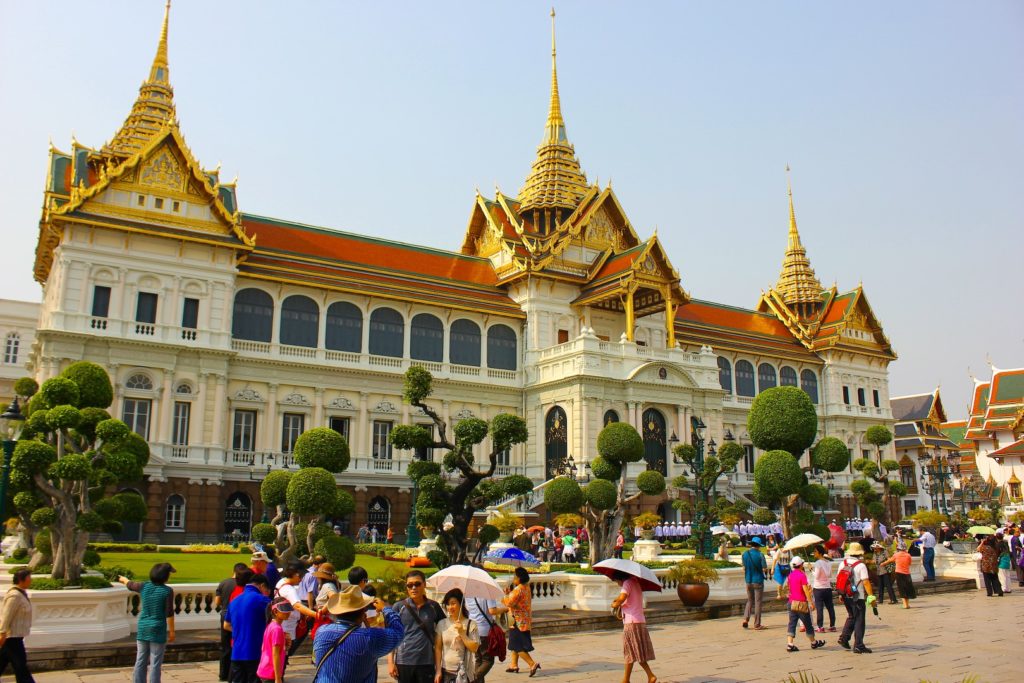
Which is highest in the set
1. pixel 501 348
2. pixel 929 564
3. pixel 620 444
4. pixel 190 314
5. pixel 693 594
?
pixel 501 348

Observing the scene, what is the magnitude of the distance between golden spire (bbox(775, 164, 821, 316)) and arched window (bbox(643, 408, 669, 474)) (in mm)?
23458

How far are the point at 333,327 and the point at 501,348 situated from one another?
8120 mm

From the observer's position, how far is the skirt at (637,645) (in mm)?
10156

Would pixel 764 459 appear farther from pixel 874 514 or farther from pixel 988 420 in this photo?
pixel 988 420

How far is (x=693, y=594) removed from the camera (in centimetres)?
1705

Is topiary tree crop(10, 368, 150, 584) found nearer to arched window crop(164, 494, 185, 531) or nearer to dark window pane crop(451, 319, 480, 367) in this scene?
arched window crop(164, 494, 185, 531)

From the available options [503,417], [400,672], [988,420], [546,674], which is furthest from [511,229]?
[988,420]

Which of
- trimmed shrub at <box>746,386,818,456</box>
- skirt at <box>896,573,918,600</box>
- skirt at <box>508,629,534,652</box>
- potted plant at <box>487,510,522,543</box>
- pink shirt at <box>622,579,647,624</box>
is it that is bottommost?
skirt at <box>508,629,534,652</box>

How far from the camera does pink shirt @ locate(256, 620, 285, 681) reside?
8281 mm

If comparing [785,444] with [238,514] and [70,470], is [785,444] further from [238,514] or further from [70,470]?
[238,514]

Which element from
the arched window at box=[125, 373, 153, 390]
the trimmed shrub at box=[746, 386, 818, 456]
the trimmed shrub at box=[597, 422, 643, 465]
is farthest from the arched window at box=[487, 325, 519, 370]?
the trimmed shrub at box=[597, 422, 643, 465]

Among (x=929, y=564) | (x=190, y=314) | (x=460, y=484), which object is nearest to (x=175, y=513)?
(x=190, y=314)

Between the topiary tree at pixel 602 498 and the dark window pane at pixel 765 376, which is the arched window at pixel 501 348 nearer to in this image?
the dark window pane at pixel 765 376

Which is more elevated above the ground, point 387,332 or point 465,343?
point 387,332
